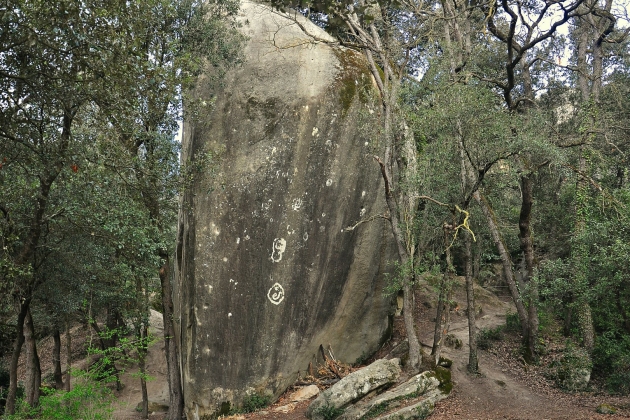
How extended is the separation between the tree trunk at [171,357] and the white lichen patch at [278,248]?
3.27 m

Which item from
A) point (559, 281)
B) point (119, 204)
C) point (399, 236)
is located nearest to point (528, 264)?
point (559, 281)

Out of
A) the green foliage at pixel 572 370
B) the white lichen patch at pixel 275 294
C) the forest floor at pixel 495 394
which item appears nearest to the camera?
the forest floor at pixel 495 394

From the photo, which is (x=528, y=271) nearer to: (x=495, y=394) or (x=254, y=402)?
(x=495, y=394)

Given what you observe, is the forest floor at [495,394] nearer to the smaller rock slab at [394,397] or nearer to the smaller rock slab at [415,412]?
the smaller rock slab at [415,412]

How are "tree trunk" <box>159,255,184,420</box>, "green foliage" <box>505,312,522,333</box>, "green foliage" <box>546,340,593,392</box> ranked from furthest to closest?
1. "green foliage" <box>505,312,522,333</box>
2. "tree trunk" <box>159,255,184,420</box>
3. "green foliage" <box>546,340,593,392</box>

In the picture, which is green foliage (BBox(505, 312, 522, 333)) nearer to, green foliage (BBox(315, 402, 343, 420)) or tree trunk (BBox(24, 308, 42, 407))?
green foliage (BBox(315, 402, 343, 420))

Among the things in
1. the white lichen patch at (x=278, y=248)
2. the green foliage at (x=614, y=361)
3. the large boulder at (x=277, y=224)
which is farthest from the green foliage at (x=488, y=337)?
the white lichen patch at (x=278, y=248)

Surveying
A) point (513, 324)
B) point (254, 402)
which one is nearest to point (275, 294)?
point (254, 402)

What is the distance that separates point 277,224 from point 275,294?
2157 millimetres

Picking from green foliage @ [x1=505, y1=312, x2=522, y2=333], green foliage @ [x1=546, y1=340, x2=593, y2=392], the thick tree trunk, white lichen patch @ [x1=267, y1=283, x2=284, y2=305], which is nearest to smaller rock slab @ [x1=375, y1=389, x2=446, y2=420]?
white lichen patch @ [x1=267, y1=283, x2=284, y2=305]

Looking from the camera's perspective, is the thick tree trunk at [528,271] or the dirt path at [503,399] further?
the thick tree trunk at [528,271]

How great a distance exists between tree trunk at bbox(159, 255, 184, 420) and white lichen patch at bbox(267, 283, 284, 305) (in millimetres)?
3369

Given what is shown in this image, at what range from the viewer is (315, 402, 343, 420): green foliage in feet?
42.9

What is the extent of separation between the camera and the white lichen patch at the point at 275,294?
15656mm
